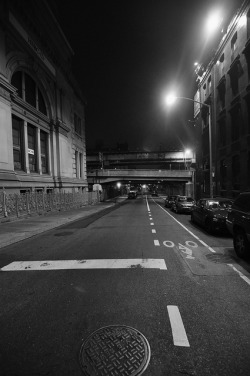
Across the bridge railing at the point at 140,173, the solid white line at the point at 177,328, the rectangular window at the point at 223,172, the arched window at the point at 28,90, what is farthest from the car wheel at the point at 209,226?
the bridge railing at the point at 140,173

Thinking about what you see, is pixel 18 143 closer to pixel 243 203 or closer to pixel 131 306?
pixel 243 203

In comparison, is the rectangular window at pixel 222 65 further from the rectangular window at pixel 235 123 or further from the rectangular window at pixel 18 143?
the rectangular window at pixel 18 143

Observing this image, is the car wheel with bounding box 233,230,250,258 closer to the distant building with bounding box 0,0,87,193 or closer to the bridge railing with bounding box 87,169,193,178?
the distant building with bounding box 0,0,87,193

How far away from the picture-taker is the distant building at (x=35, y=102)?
690 inches

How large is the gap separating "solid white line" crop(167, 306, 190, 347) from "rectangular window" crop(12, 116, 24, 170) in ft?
65.4

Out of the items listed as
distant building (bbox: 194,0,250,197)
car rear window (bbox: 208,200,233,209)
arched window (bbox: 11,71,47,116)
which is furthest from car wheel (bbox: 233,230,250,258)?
arched window (bbox: 11,71,47,116)

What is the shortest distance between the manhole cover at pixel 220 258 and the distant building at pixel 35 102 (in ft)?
46.6

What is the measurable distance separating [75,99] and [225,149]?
73.0 ft

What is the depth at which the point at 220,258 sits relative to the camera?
680 cm

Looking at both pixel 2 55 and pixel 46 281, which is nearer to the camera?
pixel 46 281

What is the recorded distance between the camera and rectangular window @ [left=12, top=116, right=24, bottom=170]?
20.6 m

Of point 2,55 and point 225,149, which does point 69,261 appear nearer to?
point 2,55

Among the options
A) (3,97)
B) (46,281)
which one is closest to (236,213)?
(46,281)

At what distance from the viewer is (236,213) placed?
7.21 metres
